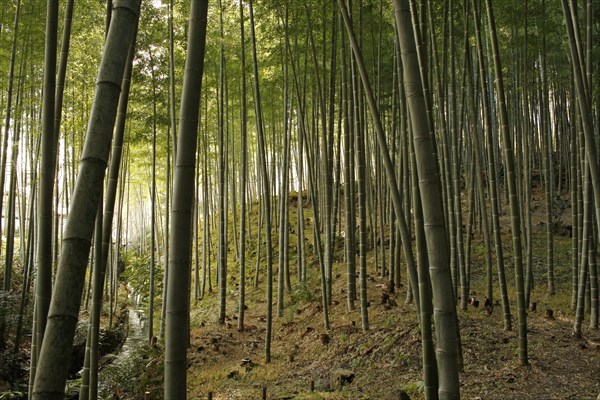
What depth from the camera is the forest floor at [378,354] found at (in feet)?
13.3

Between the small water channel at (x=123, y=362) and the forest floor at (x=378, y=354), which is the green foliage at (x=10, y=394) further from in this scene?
the forest floor at (x=378, y=354)

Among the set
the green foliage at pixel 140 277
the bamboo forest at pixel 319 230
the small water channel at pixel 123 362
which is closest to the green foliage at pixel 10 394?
the bamboo forest at pixel 319 230

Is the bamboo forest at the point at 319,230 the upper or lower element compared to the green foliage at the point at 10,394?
upper

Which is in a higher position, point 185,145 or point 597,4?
point 597,4

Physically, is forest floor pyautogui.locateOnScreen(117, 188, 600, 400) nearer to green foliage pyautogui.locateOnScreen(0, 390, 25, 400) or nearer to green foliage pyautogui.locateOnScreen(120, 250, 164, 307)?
green foliage pyautogui.locateOnScreen(0, 390, 25, 400)

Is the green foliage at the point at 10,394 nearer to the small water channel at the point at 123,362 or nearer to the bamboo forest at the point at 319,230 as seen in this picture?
the bamboo forest at the point at 319,230

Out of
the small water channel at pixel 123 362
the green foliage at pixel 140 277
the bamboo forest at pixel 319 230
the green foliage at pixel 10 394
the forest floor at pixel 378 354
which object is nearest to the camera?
the bamboo forest at pixel 319 230

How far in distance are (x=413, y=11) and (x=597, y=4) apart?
15.4ft

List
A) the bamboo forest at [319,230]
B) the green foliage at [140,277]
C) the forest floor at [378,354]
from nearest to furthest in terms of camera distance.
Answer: the bamboo forest at [319,230]
the forest floor at [378,354]
the green foliage at [140,277]

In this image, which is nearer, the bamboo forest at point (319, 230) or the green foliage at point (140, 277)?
the bamboo forest at point (319, 230)

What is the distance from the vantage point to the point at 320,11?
22.9ft

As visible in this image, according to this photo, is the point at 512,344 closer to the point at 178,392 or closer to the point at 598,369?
the point at 598,369

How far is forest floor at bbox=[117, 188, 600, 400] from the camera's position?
407cm

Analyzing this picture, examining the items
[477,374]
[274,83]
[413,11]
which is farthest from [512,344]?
[274,83]
